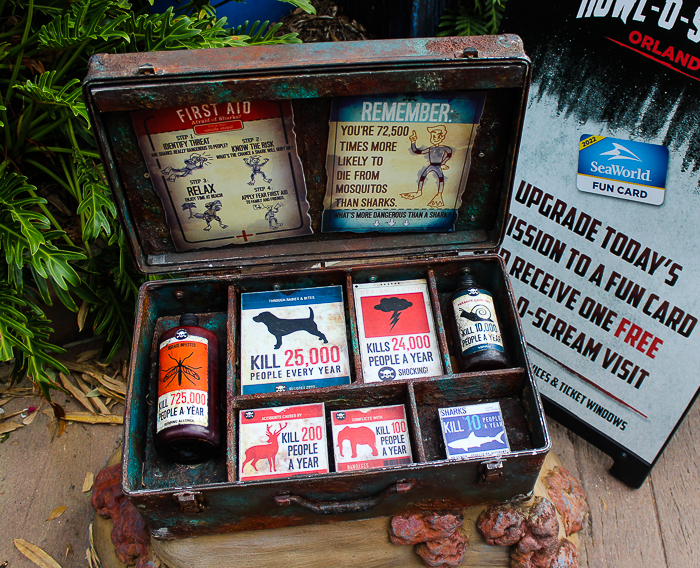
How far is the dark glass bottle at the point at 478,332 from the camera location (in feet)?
6.30

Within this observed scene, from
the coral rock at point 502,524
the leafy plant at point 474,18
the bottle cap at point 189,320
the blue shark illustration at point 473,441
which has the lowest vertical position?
the coral rock at point 502,524

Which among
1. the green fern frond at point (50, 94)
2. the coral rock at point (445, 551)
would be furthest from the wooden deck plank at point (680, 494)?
the green fern frond at point (50, 94)

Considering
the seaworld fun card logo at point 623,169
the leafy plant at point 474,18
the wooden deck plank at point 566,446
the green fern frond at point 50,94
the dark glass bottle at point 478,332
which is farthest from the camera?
the leafy plant at point 474,18

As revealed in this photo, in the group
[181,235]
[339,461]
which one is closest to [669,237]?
[339,461]

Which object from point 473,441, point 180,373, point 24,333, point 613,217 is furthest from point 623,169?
point 24,333

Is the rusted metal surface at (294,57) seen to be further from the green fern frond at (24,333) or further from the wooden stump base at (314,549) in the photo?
the wooden stump base at (314,549)

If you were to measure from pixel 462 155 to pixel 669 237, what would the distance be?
2.88 feet

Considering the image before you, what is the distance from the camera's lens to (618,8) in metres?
1.90

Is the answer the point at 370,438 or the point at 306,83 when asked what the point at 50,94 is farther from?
the point at 370,438

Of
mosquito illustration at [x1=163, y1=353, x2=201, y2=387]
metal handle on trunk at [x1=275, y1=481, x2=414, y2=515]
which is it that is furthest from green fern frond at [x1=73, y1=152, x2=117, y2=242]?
metal handle on trunk at [x1=275, y1=481, x2=414, y2=515]

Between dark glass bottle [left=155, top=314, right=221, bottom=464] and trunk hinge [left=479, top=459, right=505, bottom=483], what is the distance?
84cm

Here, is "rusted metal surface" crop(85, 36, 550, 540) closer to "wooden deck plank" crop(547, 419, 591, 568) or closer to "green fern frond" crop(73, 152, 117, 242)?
"green fern frond" crop(73, 152, 117, 242)

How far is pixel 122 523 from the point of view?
2.14 metres

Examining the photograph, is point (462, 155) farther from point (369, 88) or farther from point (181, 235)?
point (181, 235)
